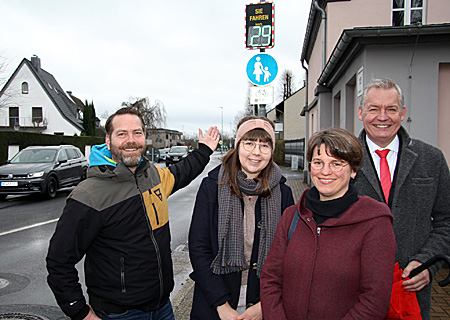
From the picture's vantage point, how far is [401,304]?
5.70 ft

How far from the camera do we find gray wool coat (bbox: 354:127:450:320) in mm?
2064

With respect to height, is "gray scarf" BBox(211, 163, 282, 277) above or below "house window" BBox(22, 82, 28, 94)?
below

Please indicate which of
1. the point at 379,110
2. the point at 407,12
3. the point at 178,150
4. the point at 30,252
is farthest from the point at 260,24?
the point at 178,150

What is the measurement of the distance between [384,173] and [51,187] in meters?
11.8

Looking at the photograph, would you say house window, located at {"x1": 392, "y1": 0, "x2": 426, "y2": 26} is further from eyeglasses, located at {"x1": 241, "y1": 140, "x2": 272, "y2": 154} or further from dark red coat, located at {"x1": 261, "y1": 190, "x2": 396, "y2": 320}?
dark red coat, located at {"x1": 261, "y1": 190, "x2": 396, "y2": 320}

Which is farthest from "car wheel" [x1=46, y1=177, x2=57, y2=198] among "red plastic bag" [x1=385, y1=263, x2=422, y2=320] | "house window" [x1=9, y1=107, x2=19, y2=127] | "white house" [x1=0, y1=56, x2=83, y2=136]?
"house window" [x1=9, y1=107, x2=19, y2=127]

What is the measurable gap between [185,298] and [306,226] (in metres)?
2.61

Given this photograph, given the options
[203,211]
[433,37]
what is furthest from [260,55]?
[203,211]

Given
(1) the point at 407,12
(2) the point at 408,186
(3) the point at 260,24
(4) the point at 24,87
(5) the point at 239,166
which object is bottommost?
(2) the point at 408,186

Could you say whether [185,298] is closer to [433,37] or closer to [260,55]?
[260,55]

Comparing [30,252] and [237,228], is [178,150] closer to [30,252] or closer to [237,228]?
[30,252]

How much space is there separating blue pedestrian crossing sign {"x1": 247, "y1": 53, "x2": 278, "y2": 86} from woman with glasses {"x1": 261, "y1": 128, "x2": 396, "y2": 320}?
14.9 feet

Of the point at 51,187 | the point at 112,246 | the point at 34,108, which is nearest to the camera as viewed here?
the point at 112,246

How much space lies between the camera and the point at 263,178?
2193 mm
